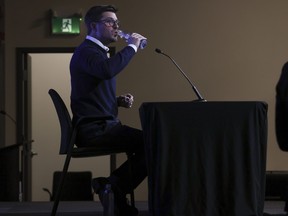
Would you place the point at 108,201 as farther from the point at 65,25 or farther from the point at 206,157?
the point at 65,25

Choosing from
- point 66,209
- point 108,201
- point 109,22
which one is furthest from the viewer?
point 66,209

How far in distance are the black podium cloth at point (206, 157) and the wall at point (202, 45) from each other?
142 inches

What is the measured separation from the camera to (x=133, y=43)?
3.08m

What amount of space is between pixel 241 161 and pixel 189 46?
12.3 feet

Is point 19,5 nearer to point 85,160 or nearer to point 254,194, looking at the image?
point 85,160

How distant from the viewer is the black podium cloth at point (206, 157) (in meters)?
2.65

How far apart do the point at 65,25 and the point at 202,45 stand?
148 centimetres

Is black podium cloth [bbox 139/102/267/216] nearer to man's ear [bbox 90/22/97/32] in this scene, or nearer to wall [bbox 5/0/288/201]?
man's ear [bbox 90/22/97/32]

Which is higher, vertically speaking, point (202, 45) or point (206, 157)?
point (202, 45)

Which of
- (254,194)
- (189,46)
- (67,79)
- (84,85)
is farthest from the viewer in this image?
(67,79)

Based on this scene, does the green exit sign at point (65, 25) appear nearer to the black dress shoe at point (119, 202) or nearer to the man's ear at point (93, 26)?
the man's ear at point (93, 26)

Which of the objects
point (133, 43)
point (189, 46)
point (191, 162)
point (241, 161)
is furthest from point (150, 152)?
point (189, 46)

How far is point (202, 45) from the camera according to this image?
6.32 m

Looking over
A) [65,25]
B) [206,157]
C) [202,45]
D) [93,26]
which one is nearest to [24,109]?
[65,25]
